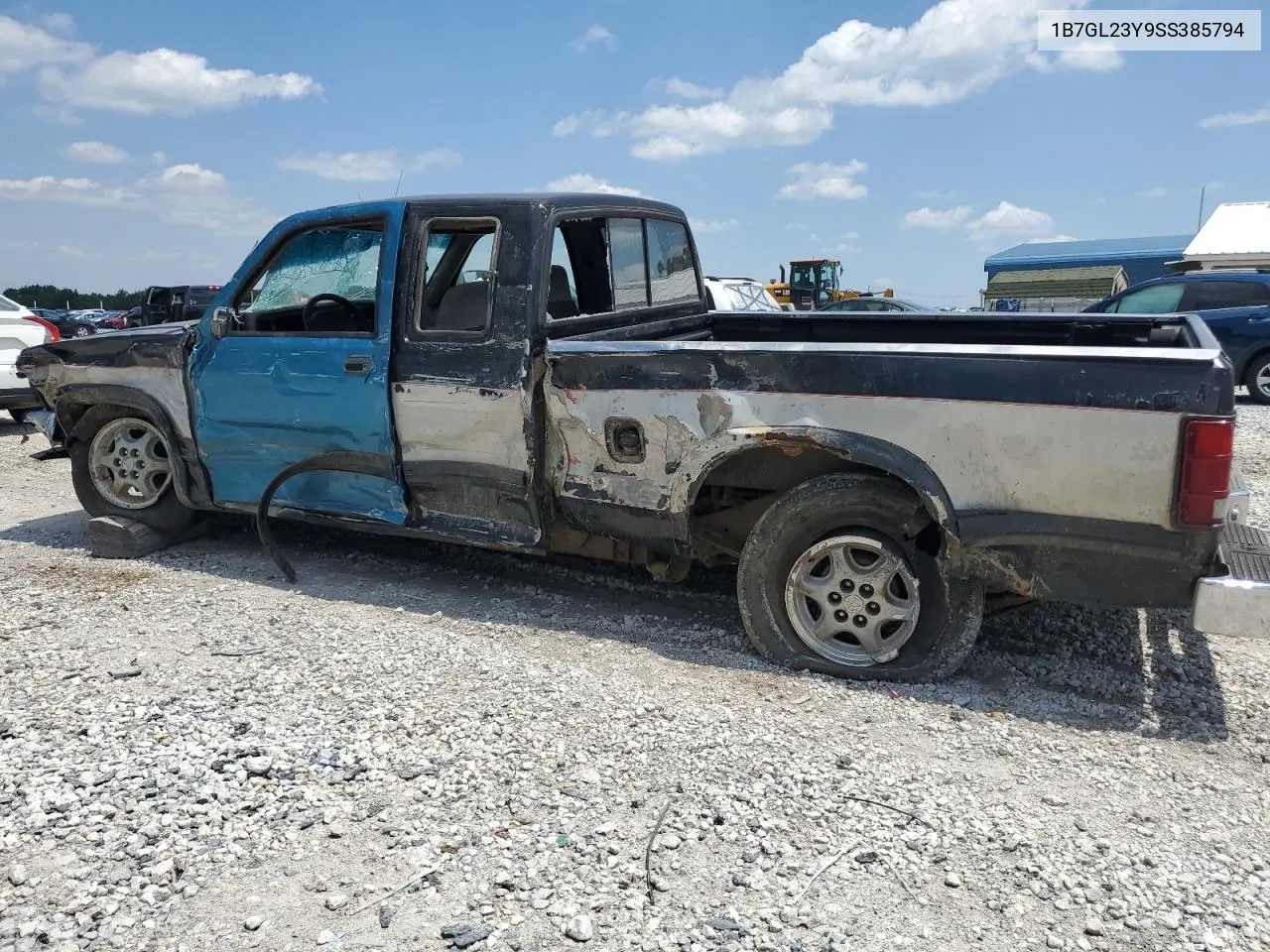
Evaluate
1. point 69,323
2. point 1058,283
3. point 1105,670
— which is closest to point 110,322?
point 69,323

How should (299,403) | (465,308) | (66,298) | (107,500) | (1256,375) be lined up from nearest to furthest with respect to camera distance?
1. (465,308)
2. (299,403)
3. (107,500)
4. (1256,375)
5. (66,298)

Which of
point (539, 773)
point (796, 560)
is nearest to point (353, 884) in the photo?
point (539, 773)

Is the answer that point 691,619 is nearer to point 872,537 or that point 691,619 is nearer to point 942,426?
point 872,537

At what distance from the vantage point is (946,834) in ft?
9.07

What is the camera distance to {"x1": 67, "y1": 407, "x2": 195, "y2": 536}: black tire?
568 centimetres

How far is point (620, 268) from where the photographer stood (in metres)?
5.05

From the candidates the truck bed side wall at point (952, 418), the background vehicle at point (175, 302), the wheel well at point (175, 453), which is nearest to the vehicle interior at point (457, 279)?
the truck bed side wall at point (952, 418)

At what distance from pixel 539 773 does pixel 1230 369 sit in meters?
2.62

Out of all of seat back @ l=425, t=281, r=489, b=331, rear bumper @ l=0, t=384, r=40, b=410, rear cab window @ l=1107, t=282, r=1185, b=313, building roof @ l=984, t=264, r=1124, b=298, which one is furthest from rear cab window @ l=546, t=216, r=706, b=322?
building roof @ l=984, t=264, r=1124, b=298

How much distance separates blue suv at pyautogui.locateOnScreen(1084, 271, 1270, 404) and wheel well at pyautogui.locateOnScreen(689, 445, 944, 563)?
9184mm

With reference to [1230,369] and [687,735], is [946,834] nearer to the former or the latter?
[687,735]

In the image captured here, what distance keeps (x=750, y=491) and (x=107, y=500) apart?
404cm

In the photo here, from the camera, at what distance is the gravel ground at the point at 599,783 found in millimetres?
2455

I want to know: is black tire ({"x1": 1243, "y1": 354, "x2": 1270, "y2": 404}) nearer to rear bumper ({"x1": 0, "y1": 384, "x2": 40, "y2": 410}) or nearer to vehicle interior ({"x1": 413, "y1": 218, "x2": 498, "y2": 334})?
vehicle interior ({"x1": 413, "y1": 218, "x2": 498, "y2": 334})
